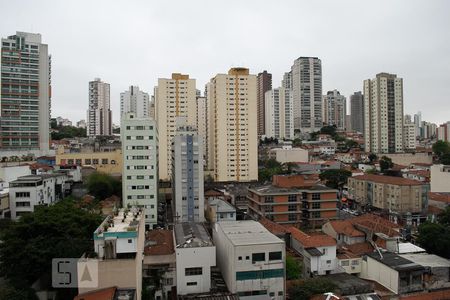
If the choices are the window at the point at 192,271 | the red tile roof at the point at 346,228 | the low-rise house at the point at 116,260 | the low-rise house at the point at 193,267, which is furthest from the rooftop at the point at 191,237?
the red tile roof at the point at 346,228

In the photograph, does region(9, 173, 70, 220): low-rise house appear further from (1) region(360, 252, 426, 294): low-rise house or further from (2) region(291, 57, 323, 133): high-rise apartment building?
(2) region(291, 57, 323, 133): high-rise apartment building

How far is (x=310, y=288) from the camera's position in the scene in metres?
16.2

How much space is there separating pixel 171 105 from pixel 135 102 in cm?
3610

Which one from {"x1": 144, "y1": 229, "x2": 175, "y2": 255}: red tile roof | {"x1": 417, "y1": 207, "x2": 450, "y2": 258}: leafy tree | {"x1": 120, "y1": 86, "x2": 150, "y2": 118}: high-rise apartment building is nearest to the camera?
{"x1": 144, "y1": 229, "x2": 175, "y2": 255}: red tile roof

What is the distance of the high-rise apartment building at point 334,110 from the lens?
342ft

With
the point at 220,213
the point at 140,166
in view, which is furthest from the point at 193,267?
the point at 140,166

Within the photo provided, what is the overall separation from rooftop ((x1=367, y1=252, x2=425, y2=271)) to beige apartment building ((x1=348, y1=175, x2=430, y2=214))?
14.8m

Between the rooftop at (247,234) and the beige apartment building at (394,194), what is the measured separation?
1810 cm

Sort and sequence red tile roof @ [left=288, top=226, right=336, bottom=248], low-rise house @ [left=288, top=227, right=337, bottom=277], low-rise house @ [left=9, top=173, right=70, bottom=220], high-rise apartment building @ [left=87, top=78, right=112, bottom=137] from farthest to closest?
high-rise apartment building @ [left=87, top=78, right=112, bottom=137], low-rise house @ [left=9, top=173, right=70, bottom=220], red tile roof @ [left=288, top=226, right=336, bottom=248], low-rise house @ [left=288, top=227, right=337, bottom=277]

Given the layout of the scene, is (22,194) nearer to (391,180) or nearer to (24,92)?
(24,92)

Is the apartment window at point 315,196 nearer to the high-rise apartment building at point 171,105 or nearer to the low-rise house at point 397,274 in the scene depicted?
the low-rise house at point 397,274

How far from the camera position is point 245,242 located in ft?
56.2

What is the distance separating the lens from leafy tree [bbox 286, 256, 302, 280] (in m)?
18.8

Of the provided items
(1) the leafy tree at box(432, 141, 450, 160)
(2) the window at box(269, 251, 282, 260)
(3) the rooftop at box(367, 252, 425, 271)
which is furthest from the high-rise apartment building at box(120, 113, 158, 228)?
(1) the leafy tree at box(432, 141, 450, 160)
